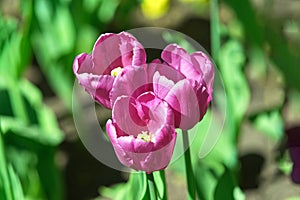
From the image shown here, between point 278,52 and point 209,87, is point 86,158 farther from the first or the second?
point 209,87

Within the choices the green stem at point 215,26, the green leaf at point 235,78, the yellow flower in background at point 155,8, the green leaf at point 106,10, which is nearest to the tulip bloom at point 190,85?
the green stem at point 215,26

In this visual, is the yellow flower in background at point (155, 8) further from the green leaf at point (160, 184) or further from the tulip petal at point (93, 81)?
the tulip petal at point (93, 81)

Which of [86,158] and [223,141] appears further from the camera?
[86,158]

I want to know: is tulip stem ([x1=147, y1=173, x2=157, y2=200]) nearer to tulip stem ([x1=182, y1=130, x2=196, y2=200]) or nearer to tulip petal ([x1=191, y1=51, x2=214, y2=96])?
tulip stem ([x1=182, y1=130, x2=196, y2=200])

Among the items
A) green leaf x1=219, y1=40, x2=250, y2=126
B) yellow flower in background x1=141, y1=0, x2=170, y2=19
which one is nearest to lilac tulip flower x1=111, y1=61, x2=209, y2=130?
green leaf x1=219, y1=40, x2=250, y2=126

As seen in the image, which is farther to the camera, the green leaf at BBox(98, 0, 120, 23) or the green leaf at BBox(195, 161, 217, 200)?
the green leaf at BBox(98, 0, 120, 23)

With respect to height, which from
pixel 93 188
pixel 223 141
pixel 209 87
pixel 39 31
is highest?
pixel 209 87

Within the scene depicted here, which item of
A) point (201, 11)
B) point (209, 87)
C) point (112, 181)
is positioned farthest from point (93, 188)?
point (209, 87)

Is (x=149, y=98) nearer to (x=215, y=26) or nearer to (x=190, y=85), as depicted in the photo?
(x=190, y=85)
